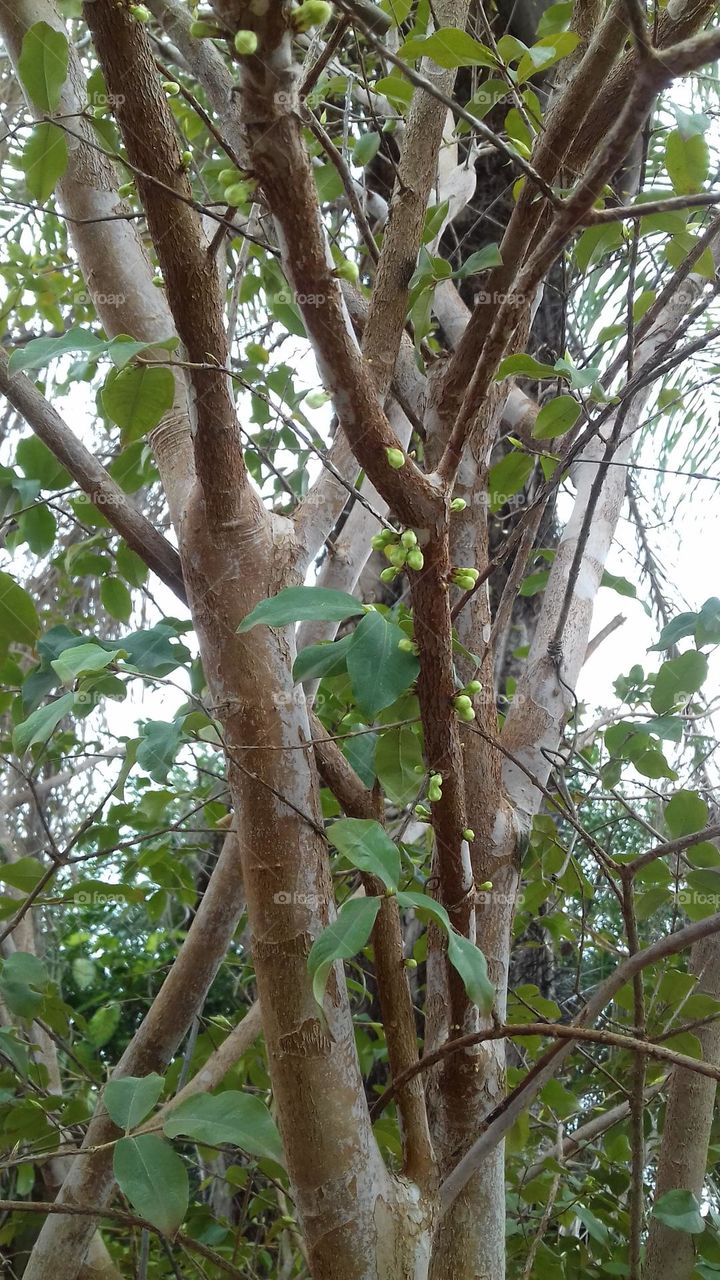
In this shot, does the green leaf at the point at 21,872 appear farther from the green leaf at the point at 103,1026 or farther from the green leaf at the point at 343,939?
the green leaf at the point at 103,1026

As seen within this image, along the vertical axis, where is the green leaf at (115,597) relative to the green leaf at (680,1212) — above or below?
above

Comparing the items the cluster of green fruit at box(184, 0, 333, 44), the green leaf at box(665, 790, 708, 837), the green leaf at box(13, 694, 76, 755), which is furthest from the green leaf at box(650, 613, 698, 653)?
the cluster of green fruit at box(184, 0, 333, 44)

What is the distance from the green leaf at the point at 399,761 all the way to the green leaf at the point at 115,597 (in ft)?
2.03

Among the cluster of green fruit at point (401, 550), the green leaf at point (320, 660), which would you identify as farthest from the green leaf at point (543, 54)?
the green leaf at point (320, 660)

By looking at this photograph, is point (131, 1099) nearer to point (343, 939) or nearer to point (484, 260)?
point (343, 939)

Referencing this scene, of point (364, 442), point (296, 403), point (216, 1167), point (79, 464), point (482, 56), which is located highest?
point (296, 403)

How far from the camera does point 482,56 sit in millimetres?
718

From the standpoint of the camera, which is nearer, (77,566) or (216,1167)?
(77,566)

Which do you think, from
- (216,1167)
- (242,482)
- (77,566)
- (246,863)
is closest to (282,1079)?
(246,863)

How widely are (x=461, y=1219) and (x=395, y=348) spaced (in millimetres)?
897

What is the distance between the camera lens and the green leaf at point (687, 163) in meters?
0.86

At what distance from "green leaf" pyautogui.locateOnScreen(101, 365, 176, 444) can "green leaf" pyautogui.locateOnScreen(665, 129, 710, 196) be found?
0.50 metres

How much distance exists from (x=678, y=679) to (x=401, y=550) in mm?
537

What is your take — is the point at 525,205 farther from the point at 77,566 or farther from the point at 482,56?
the point at 77,566
